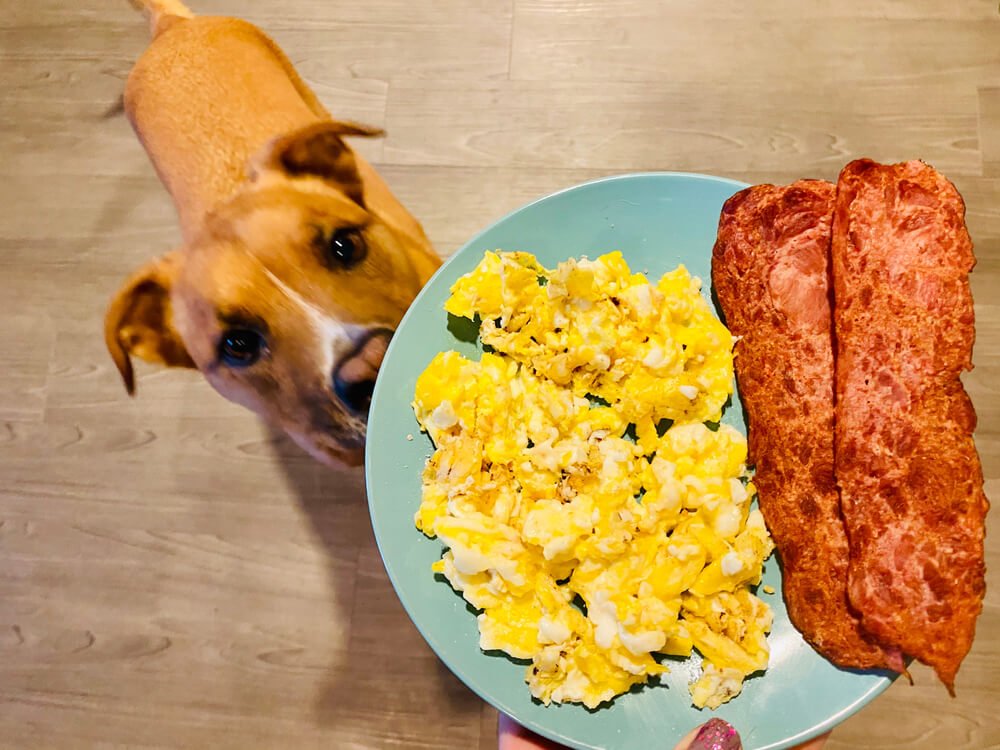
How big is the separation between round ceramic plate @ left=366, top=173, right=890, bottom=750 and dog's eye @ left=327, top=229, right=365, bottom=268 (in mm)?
310

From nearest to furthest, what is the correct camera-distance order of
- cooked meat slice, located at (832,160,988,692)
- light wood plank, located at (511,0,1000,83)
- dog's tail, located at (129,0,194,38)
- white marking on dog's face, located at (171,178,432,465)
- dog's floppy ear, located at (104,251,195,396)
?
cooked meat slice, located at (832,160,988,692)
white marking on dog's face, located at (171,178,432,465)
dog's floppy ear, located at (104,251,195,396)
light wood plank, located at (511,0,1000,83)
dog's tail, located at (129,0,194,38)

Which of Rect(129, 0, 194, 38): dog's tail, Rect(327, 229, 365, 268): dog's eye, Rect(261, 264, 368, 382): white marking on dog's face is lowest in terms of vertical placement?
Rect(261, 264, 368, 382): white marking on dog's face

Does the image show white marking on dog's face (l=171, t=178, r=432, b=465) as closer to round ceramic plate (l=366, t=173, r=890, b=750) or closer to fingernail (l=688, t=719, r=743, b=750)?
round ceramic plate (l=366, t=173, r=890, b=750)

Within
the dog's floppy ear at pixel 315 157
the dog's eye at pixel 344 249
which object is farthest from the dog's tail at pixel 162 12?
the dog's eye at pixel 344 249

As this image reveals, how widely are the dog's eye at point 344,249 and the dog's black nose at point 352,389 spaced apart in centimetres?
21

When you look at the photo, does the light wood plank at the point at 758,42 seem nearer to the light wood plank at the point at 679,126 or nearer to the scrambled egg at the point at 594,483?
the light wood plank at the point at 679,126

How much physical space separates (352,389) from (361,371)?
41 mm

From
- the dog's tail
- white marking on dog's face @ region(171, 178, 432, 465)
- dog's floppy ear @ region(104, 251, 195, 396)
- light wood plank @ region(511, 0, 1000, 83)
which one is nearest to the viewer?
white marking on dog's face @ region(171, 178, 432, 465)

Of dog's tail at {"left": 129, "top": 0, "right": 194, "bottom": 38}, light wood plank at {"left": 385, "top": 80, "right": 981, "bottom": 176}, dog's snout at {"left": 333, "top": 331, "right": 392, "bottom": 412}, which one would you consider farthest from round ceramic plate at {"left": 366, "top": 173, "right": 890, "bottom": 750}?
dog's tail at {"left": 129, "top": 0, "right": 194, "bottom": 38}

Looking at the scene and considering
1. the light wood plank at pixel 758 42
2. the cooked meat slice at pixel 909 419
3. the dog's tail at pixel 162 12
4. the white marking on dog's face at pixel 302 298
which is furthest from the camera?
the dog's tail at pixel 162 12

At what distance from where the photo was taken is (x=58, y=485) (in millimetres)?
1707

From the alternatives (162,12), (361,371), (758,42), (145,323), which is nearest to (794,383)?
(361,371)

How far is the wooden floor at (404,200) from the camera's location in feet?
5.28

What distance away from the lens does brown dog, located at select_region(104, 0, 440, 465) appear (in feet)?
4.72
